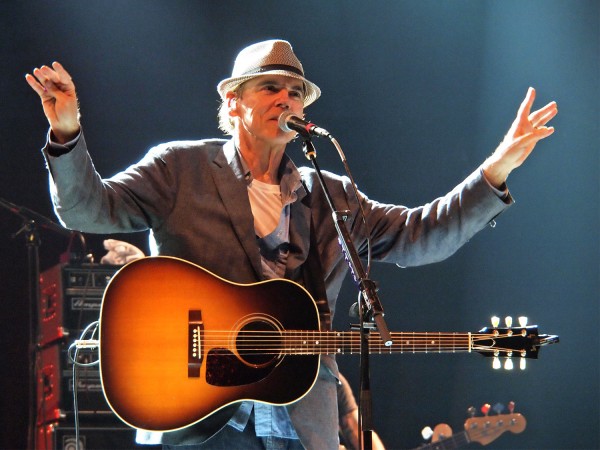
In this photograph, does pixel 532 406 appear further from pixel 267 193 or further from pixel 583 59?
pixel 267 193

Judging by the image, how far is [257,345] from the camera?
2488mm

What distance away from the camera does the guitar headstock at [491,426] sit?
18.0 ft

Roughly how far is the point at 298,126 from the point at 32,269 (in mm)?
3259

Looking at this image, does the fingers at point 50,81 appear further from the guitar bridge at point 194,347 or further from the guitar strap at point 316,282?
the guitar strap at point 316,282

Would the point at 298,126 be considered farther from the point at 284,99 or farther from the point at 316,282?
the point at 316,282

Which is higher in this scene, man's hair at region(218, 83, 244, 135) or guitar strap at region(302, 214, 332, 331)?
man's hair at region(218, 83, 244, 135)

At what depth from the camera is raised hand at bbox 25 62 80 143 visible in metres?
2.27

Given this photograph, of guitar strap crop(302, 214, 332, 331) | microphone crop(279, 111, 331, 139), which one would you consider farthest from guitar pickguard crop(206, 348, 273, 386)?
microphone crop(279, 111, 331, 139)

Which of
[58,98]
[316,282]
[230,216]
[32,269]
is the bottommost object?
[316,282]

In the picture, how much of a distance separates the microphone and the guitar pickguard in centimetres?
72

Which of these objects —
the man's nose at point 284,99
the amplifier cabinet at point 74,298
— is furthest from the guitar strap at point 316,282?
the amplifier cabinet at point 74,298

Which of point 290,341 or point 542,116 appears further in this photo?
point 542,116

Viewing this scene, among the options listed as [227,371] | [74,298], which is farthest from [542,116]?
[74,298]

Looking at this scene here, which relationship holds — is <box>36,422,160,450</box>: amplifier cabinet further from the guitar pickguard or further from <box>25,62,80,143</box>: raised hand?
<box>25,62,80,143</box>: raised hand
